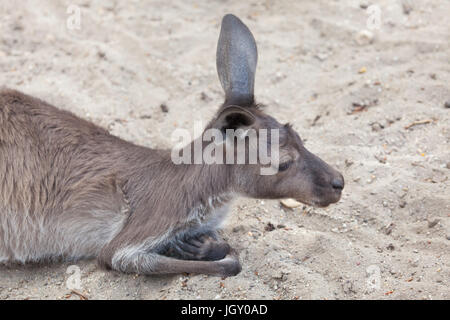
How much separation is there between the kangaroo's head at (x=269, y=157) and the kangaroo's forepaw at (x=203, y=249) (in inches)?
17.5

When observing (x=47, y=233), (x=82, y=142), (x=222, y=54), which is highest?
(x=222, y=54)

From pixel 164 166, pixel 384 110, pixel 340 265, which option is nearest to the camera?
pixel 340 265

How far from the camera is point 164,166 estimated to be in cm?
439

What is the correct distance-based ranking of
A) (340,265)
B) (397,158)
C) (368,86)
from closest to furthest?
(340,265) < (397,158) < (368,86)

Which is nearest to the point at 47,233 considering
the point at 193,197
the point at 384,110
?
the point at 193,197

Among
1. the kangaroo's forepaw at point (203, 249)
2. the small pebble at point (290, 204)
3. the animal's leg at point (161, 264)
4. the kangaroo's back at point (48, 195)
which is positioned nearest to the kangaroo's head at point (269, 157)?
the kangaroo's forepaw at point (203, 249)

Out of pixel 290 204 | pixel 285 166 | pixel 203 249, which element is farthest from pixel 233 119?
pixel 290 204

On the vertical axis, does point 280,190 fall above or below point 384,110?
below

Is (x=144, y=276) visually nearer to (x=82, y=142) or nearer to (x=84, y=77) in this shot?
(x=82, y=142)

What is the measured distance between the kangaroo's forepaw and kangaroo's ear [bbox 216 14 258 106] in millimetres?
1036

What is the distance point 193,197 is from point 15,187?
1.30 m

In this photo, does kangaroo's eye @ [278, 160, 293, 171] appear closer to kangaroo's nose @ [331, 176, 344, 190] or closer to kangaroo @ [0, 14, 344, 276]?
kangaroo @ [0, 14, 344, 276]

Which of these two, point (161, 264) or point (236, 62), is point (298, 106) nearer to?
point (236, 62)

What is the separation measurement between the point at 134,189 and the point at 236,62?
119 centimetres
